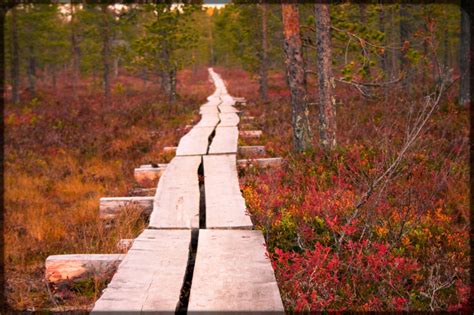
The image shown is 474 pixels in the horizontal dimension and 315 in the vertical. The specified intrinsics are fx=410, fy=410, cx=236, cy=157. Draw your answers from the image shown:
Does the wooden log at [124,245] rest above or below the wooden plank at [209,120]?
below

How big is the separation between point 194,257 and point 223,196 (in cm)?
162

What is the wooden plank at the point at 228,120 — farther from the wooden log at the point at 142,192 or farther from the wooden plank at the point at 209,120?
the wooden log at the point at 142,192

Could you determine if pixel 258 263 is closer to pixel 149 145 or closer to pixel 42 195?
pixel 42 195

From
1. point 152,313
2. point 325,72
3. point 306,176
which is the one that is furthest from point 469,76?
point 152,313

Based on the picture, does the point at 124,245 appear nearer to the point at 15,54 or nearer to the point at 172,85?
the point at 172,85

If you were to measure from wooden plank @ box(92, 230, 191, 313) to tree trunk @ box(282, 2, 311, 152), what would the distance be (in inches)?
178

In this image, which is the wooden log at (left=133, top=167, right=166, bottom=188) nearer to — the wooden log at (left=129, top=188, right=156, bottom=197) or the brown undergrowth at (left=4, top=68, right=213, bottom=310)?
the brown undergrowth at (left=4, top=68, right=213, bottom=310)

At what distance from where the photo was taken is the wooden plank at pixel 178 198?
5.14m

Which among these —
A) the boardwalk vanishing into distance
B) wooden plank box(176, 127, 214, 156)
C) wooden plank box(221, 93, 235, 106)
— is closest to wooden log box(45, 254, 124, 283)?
the boardwalk vanishing into distance

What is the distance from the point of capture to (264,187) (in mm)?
6406

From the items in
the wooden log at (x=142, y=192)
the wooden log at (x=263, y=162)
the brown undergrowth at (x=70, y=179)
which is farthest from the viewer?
the wooden log at (x=263, y=162)

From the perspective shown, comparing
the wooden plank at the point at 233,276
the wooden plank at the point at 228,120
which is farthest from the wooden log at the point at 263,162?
the wooden plank at the point at 228,120

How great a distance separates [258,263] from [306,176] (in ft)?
10.8

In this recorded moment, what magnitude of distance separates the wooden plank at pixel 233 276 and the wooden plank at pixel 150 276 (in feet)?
0.56
